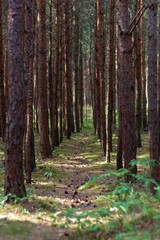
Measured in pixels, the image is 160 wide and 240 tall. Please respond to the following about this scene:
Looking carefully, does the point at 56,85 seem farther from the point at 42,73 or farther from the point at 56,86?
the point at 42,73

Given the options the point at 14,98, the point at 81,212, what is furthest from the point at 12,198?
the point at 14,98

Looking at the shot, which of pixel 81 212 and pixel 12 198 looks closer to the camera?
pixel 81 212

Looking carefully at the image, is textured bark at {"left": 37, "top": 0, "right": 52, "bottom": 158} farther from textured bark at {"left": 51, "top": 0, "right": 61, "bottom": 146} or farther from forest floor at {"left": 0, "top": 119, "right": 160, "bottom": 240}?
forest floor at {"left": 0, "top": 119, "right": 160, "bottom": 240}

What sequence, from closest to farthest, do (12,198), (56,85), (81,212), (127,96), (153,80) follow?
(81,212) < (12,198) < (153,80) < (127,96) < (56,85)

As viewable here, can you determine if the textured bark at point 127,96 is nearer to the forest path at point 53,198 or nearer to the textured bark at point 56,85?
the forest path at point 53,198

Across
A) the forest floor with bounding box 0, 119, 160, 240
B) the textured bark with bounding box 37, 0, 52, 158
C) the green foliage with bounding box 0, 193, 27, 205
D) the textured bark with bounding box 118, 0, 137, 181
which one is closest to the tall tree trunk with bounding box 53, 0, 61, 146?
the textured bark with bounding box 37, 0, 52, 158

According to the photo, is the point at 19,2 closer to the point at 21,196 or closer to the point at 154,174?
the point at 21,196

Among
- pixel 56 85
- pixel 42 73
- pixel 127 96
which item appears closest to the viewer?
pixel 127 96

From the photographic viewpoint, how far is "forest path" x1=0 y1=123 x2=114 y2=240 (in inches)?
243

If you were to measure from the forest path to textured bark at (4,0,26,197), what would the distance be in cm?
69

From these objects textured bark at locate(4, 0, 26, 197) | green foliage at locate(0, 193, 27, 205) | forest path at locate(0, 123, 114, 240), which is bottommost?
forest path at locate(0, 123, 114, 240)

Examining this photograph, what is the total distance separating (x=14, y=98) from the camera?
7.30 meters

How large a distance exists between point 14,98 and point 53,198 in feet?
9.40

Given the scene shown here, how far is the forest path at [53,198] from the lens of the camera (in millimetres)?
6172
